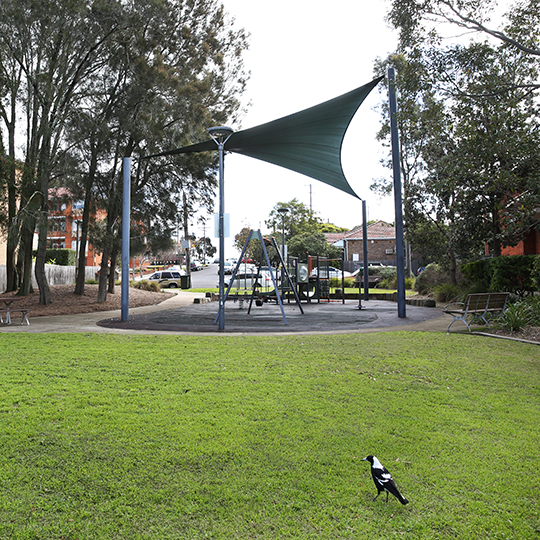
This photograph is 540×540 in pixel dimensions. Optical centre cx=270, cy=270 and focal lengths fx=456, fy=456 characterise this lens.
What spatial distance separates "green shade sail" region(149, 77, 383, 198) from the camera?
10.9 m

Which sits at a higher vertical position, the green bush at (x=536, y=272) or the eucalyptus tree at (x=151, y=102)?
the eucalyptus tree at (x=151, y=102)

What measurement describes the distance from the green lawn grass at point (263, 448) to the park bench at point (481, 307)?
3.32 metres

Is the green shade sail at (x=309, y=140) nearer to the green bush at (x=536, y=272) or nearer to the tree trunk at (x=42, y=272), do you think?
the green bush at (x=536, y=272)

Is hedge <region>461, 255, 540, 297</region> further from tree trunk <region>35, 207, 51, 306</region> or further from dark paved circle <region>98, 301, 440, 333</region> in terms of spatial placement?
tree trunk <region>35, 207, 51, 306</region>

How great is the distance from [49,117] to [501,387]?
1636 centimetres

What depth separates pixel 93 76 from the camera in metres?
16.5

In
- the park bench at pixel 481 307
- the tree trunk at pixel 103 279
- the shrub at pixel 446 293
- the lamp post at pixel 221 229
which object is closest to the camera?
the park bench at pixel 481 307

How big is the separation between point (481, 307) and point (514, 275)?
2.34m

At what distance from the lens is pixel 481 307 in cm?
1015

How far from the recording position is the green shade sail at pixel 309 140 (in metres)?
10.9

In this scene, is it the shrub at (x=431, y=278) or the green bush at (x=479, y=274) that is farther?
the shrub at (x=431, y=278)

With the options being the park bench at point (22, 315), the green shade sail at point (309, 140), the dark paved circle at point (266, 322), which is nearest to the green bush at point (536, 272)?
the dark paved circle at point (266, 322)

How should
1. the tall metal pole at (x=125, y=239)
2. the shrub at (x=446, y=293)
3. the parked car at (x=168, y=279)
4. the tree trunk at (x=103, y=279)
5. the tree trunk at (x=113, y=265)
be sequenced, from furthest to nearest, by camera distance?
the parked car at (x=168, y=279) < the shrub at (x=446, y=293) < the tree trunk at (x=113, y=265) < the tree trunk at (x=103, y=279) < the tall metal pole at (x=125, y=239)

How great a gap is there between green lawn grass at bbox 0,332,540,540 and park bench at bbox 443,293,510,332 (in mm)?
3319
